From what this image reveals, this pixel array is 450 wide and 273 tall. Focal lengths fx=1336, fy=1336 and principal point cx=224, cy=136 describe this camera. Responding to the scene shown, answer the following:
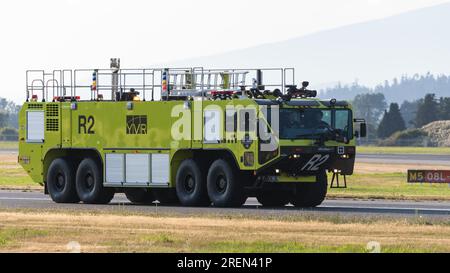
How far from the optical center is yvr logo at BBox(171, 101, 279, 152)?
35562mm

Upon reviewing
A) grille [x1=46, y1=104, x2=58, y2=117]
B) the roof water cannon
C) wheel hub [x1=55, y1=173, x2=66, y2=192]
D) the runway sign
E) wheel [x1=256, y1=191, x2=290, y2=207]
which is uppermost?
the roof water cannon

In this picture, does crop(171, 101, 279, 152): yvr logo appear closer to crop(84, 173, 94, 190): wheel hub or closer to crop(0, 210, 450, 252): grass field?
crop(84, 173, 94, 190): wheel hub

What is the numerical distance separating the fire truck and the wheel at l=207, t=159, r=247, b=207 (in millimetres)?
27

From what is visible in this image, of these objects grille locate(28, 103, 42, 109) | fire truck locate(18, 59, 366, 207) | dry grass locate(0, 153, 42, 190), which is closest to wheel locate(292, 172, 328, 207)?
fire truck locate(18, 59, 366, 207)

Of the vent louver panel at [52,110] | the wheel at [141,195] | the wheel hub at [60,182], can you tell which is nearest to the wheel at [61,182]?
the wheel hub at [60,182]

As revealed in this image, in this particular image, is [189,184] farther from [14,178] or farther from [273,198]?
[14,178]

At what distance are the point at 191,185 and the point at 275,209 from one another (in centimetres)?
277

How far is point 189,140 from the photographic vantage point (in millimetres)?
37438

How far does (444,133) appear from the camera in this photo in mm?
157875

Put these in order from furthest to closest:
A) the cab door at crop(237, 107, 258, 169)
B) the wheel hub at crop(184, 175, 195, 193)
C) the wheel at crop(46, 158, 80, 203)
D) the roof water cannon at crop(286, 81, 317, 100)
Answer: the wheel at crop(46, 158, 80, 203) < the wheel hub at crop(184, 175, 195, 193) < the roof water cannon at crop(286, 81, 317, 100) < the cab door at crop(237, 107, 258, 169)
